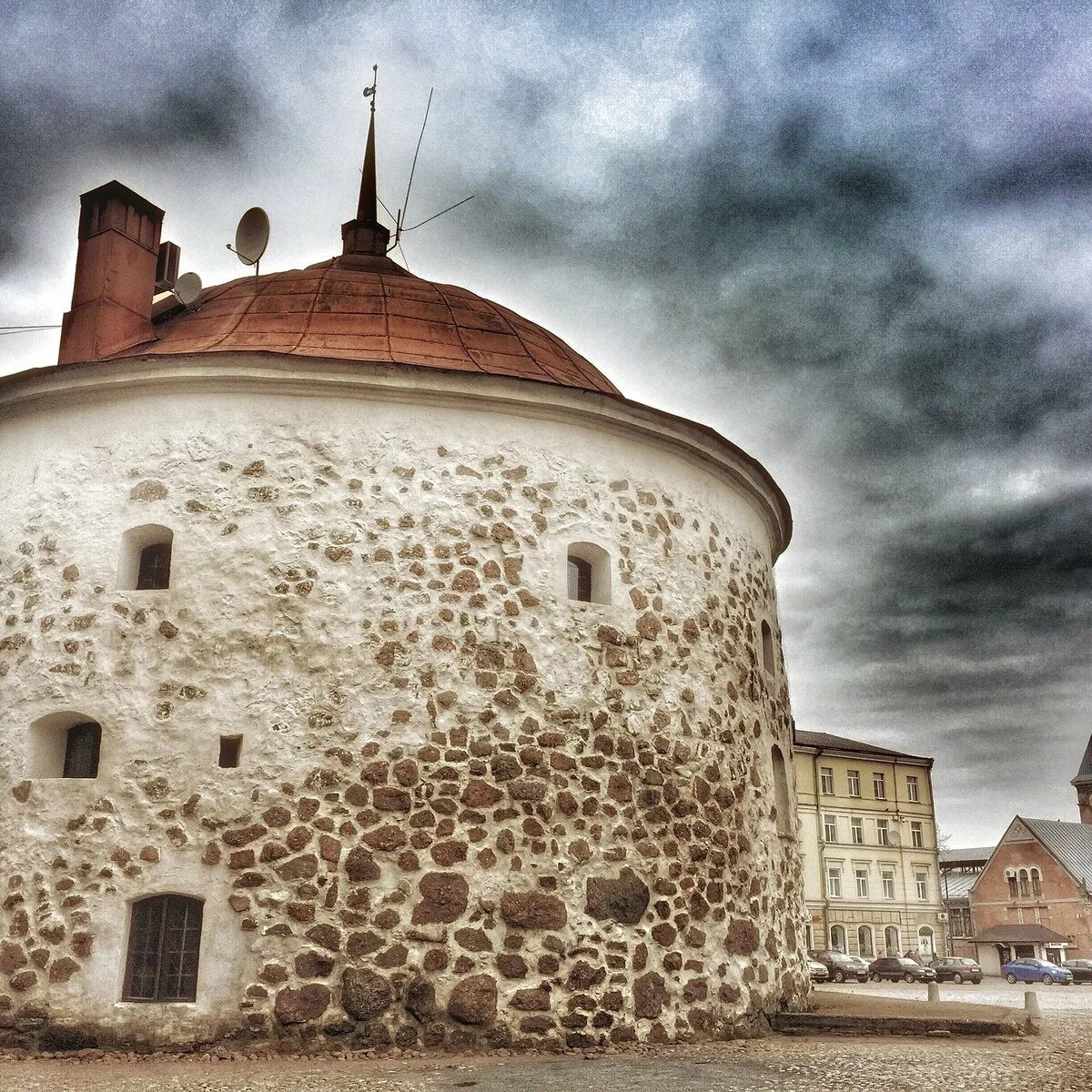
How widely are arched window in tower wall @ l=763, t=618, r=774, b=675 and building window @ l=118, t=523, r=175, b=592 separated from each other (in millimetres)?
Answer: 6318

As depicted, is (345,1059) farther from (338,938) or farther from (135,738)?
(135,738)

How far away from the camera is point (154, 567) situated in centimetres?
1011

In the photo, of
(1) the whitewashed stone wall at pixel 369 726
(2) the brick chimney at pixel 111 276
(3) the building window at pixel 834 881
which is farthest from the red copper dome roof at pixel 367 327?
(3) the building window at pixel 834 881

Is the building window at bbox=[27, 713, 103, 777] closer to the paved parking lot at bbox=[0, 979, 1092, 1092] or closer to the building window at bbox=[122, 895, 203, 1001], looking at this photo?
the building window at bbox=[122, 895, 203, 1001]

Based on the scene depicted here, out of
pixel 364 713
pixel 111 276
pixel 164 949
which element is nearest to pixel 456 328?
pixel 111 276

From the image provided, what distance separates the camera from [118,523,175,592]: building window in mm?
9906

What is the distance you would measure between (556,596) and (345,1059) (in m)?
4.13

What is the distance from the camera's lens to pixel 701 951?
10102 mm

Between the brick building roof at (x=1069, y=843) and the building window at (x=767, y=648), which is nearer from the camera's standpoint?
the building window at (x=767, y=648)

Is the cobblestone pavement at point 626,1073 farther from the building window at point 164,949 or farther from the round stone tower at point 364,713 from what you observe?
the building window at point 164,949

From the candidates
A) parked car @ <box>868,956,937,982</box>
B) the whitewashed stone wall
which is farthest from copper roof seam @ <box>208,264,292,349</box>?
parked car @ <box>868,956,937,982</box>

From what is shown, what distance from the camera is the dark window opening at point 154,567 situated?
395 inches

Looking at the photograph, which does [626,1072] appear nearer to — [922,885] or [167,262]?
[167,262]

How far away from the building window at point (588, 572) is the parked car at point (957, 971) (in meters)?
31.7
